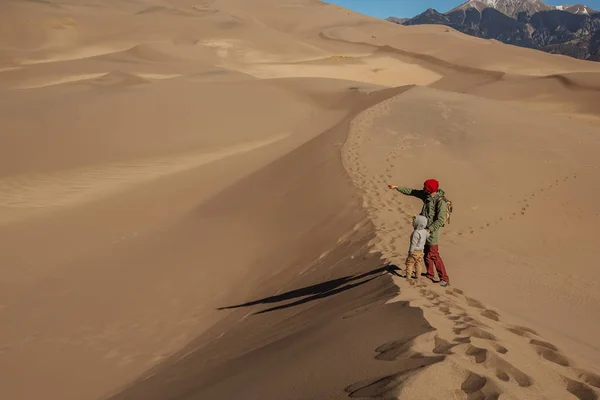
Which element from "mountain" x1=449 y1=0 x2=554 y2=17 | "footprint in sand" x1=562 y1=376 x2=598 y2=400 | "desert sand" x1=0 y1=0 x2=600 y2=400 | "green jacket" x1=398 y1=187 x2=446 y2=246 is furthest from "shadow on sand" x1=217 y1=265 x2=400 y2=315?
"mountain" x1=449 y1=0 x2=554 y2=17

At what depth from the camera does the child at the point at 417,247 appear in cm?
525

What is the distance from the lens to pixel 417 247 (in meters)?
5.32

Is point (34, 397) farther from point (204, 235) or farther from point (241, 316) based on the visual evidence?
point (204, 235)

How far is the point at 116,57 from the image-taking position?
116ft

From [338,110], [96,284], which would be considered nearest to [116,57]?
[338,110]

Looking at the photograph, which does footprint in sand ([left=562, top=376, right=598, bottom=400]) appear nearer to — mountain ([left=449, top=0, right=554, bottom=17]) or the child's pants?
the child's pants

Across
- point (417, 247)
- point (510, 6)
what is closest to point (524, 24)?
point (510, 6)

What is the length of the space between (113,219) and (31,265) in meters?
2.34

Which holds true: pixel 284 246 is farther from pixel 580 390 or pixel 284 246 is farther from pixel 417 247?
pixel 580 390

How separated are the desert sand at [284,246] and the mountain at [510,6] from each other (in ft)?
577

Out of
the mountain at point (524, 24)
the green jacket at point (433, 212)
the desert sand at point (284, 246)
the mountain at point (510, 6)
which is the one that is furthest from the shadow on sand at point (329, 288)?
the mountain at point (510, 6)

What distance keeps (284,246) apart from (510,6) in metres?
206

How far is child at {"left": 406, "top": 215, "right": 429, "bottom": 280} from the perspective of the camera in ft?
17.2

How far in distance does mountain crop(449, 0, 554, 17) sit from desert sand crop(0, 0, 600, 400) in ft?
577
